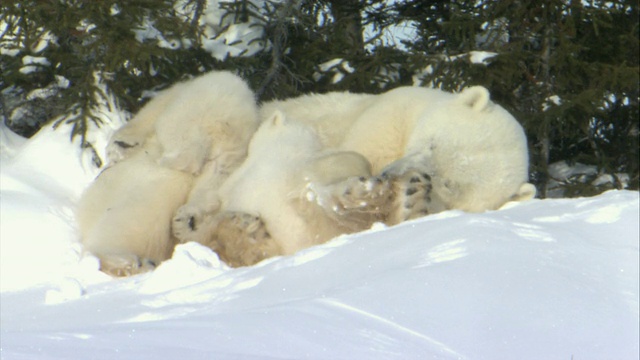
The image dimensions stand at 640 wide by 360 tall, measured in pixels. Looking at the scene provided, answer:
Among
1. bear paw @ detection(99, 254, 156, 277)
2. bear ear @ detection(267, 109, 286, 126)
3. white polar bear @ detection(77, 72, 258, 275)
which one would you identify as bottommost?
bear paw @ detection(99, 254, 156, 277)

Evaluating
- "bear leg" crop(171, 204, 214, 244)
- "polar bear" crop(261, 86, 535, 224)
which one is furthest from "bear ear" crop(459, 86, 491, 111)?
"bear leg" crop(171, 204, 214, 244)

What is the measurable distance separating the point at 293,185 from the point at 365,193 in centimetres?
62

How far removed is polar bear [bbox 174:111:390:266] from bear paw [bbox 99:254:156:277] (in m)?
0.39

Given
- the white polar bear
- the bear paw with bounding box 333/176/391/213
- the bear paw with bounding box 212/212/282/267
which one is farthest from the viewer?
the white polar bear

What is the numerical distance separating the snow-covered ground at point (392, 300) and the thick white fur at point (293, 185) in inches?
24.2

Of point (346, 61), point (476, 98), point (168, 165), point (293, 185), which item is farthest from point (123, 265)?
point (346, 61)

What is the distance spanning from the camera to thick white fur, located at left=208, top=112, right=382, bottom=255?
5.32m

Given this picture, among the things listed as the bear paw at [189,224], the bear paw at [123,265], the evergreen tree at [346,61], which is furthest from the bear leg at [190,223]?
the evergreen tree at [346,61]

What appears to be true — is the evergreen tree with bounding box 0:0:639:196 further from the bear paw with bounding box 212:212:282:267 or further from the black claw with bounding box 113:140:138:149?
the bear paw with bounding box 212:212:282:267

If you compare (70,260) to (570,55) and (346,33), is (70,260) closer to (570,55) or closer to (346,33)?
(346,33)

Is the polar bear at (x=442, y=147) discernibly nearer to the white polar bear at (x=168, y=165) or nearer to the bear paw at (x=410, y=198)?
the bear paw at (x=410, y=198)

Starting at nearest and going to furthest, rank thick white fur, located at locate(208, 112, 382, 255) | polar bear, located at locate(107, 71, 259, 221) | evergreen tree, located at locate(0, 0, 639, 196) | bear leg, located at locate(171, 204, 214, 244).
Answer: thick white fur, located at locate(208, 112, 382, 255), bear leg, located at locate(171, 204, 214, 244), polar bear, located at locate(107, 71, 259, 221), evergreen tree, located at locate(0, 0, 639, 196)

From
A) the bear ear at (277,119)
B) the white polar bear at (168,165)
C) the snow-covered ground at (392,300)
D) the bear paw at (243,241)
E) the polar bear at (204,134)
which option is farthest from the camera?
the polar bear at (204,134)

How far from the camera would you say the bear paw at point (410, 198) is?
16.8ft
